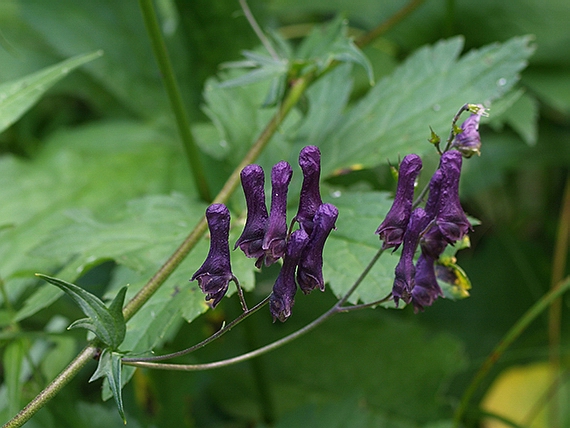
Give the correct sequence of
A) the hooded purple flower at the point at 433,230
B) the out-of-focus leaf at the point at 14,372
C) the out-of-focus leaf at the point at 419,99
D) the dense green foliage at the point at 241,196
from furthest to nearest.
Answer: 1. the out-of-focus leaf at the point at 419,99
2. the dense green foliage at the point at 241,196
3. the out-of-focus leaf at the point at 14,372
4. the hooded purple flower at the point at 433,230

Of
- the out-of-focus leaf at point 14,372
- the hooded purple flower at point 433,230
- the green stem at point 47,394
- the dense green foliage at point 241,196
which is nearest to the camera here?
the green stem at point 47,394

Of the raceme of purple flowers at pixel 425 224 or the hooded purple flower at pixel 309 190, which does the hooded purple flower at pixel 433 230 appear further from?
the hooded purple flower at pixel 309 190

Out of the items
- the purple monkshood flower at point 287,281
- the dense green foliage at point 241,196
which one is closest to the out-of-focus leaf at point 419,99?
the dense green foliage at point 241,196

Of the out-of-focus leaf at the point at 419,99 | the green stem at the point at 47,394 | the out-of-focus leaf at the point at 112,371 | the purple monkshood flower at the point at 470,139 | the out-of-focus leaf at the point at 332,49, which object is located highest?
the out-of-focus leaf at the point at 332,49

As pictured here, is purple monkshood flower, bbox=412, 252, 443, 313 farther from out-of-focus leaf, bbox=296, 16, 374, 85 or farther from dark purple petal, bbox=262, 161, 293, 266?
out-of-focus leaf, bbox=296, 16, 374, 85

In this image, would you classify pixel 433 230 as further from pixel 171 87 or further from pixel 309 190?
pixel 171 87

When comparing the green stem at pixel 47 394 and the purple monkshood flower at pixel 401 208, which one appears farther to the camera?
the purple monkshood flower at pixel 401 208

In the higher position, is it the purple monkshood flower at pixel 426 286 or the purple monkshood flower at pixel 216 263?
the purple monkshood flower at pixel 216 263

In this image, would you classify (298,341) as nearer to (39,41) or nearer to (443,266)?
(443,266)
